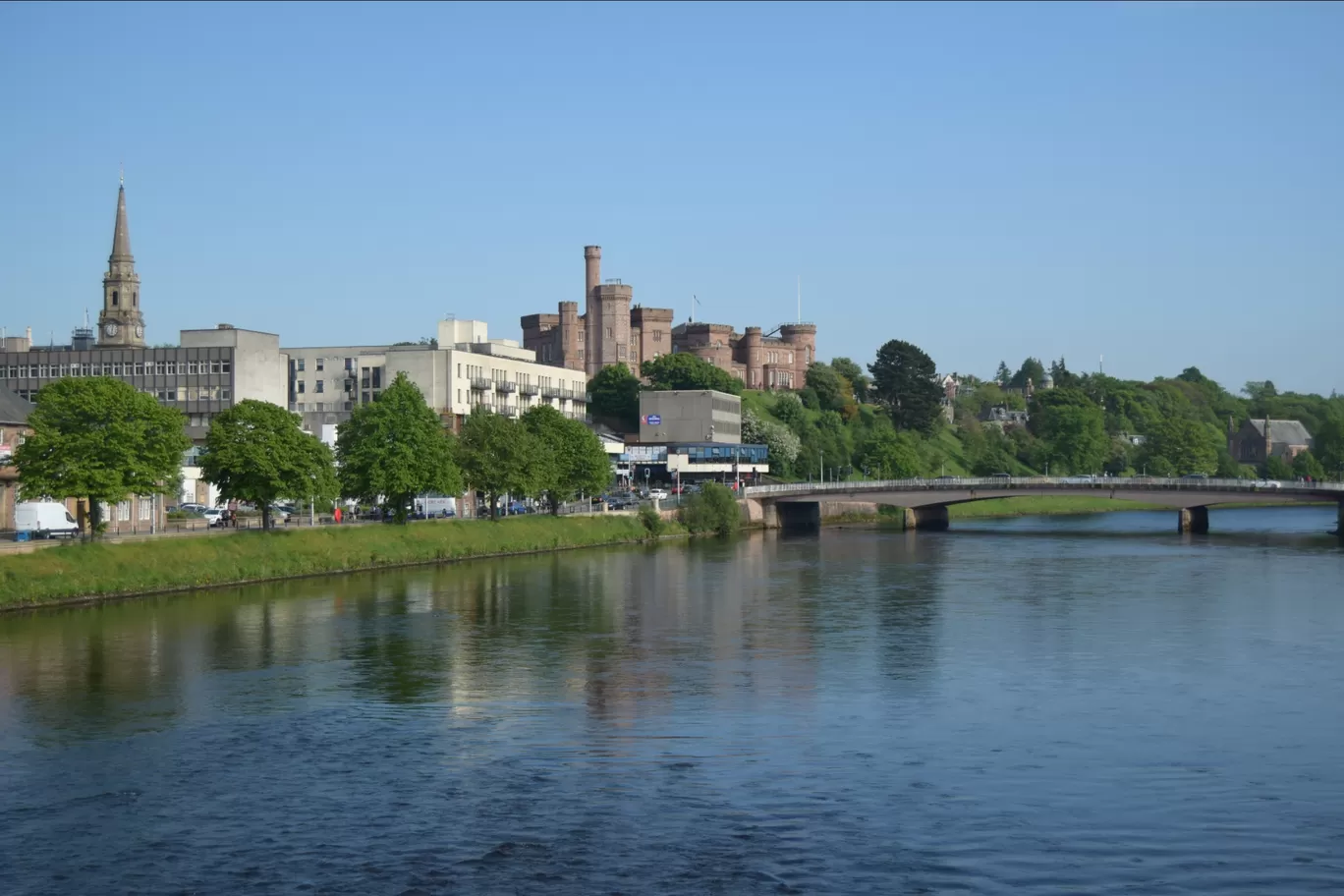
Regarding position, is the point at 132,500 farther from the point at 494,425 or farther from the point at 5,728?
the point at 5,728

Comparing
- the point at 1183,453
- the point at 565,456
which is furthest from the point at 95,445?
the point at 1183,453

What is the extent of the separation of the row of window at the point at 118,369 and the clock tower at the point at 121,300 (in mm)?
17062

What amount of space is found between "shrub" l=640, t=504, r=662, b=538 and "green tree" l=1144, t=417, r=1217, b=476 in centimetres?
10405

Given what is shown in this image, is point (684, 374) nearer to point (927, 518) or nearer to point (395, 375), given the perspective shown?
point (927, 518)

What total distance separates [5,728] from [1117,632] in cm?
3748

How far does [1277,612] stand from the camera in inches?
2372

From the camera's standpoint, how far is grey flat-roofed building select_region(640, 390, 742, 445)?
173 metres

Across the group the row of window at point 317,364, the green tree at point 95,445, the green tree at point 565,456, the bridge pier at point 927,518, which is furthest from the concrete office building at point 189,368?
the bridge pier at point 927,518

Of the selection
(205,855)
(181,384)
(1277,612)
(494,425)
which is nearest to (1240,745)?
(205,855)

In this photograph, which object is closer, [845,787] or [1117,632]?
[845,787]

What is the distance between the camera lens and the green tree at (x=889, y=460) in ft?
582

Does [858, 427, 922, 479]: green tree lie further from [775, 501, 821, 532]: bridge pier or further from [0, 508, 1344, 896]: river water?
[0, 508, 1344, 896]: river water

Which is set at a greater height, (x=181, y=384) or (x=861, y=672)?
(x=181, y=384)

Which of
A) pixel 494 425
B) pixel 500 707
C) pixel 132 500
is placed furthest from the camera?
pixel 494 425
